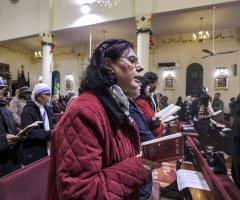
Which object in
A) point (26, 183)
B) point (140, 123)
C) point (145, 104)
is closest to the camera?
point (26, 183)

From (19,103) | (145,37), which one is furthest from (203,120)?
(19,103)

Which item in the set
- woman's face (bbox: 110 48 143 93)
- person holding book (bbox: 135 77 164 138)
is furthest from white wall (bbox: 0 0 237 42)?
woman's face (bbox: 110 48 143 93)

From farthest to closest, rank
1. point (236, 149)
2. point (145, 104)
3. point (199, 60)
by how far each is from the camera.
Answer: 1. point (199, 60)
2. point (145, 104)
3. point (236, 149)

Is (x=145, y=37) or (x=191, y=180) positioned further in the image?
(x=145, y=37)

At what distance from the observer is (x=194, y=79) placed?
1204cm

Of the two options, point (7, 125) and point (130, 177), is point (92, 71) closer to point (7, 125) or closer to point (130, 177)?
point (130, 177)

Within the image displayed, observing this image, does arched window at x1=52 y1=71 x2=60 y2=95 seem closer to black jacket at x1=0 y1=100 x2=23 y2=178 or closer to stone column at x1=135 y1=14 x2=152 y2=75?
stone column at x1=135 y1=14 x2=152 y2=75

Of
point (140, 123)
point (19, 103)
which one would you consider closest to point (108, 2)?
point (19, 103)

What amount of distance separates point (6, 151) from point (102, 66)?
159 centimetres

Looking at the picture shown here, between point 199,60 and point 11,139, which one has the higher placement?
point 199,60

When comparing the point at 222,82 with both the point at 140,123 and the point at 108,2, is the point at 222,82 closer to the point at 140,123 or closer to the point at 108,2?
the point at 108,2

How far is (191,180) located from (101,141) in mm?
1541

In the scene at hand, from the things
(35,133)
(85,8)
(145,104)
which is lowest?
(35,133)

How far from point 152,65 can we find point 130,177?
1263 centimetres
